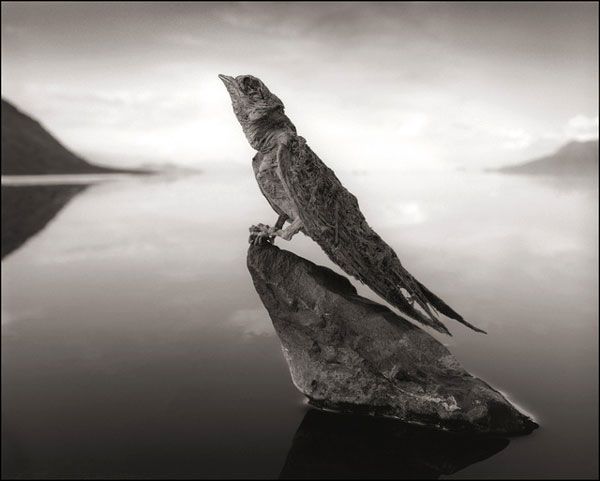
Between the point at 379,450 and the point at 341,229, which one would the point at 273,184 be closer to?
the point at 341,229

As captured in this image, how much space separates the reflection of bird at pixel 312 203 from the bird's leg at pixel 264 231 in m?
0.01

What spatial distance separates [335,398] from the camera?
564cm

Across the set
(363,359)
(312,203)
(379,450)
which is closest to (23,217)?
(312,203)

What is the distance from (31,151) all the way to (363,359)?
463ft

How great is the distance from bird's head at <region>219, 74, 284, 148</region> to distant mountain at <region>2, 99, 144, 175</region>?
110 m

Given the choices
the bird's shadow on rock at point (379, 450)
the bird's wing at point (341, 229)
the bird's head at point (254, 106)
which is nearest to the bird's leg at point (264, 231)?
the bird's wing at point (341, 229)

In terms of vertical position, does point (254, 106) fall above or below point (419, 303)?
above

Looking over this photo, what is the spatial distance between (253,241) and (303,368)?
1758mm

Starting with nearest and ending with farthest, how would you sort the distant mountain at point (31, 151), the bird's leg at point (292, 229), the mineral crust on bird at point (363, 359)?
the mineral crust on bird at point (363, 359) → the bird's leg at point (292, 229) → the distant mountain at point (31, 151)

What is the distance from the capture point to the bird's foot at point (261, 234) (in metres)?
5.82

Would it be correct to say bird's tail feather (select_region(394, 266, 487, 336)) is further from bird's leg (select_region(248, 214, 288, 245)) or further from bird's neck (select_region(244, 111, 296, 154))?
bird's neck (select_region(244, 111, 296, 154))

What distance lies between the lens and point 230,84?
19.0 feet

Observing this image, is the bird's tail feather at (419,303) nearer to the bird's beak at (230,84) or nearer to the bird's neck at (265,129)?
the bird's neck at (265,129)

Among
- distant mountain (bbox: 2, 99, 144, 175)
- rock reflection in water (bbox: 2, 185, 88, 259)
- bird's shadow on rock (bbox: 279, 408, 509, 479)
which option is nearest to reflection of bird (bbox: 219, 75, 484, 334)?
bird's shadow on rock (bbox: 279, 408, 509, 479)
